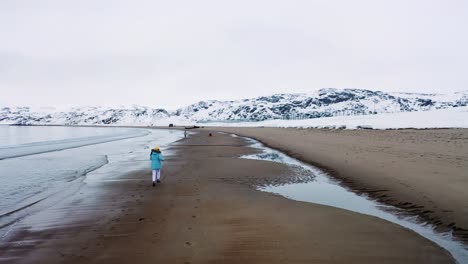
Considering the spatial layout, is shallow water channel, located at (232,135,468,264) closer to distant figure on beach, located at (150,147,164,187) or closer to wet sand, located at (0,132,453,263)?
wet sand, located at (0,132,453,263)

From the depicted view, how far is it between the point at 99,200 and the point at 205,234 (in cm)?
587

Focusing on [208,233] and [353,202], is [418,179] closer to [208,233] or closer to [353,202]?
[353,202]

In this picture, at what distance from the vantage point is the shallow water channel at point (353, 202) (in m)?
7.37

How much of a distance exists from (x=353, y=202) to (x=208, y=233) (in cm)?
562

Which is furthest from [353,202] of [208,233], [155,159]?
[155,159]

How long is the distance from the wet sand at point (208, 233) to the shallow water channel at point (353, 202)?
412mm

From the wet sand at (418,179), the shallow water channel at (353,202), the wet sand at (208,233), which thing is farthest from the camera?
the wet sand at (418,179)

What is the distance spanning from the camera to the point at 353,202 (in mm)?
11430

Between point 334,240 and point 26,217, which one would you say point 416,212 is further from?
point 26,217

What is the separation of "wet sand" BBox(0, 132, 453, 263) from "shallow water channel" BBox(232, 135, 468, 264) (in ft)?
1.35

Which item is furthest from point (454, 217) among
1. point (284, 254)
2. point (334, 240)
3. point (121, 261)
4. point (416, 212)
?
point (121, 261)

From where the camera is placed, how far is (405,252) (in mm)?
6785

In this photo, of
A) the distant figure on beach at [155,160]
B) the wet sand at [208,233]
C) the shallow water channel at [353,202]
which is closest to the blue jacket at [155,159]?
the distant figure on beach at [155,160]

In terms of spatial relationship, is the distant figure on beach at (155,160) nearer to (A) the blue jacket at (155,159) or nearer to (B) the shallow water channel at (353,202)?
(A) the blue jacket at (155,159)
